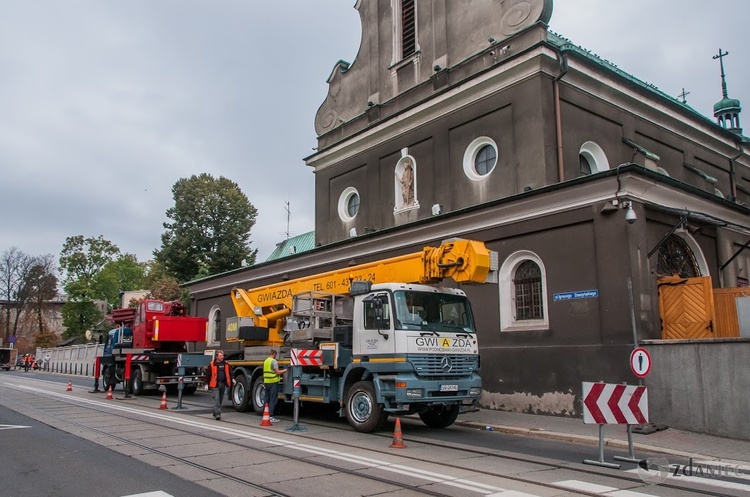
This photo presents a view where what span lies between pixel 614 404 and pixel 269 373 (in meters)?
8.22

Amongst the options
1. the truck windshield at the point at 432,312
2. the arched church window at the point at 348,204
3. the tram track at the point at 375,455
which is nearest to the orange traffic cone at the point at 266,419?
the tram track at the point at 375,455

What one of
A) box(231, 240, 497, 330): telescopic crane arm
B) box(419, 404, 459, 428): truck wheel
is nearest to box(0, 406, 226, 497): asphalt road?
box(231, 240, 497, 330): telescopic crane arm

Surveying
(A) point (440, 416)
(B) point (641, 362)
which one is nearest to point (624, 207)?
(B) point (641, 362)

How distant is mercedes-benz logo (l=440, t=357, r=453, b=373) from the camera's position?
12156mm

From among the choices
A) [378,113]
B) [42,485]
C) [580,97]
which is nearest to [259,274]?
[378,113]

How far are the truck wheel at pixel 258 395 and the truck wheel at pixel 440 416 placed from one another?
15.4 ft

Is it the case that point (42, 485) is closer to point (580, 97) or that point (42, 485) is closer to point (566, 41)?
point (580, 97)

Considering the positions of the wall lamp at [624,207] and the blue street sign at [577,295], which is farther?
the blue street sign at [577,295]

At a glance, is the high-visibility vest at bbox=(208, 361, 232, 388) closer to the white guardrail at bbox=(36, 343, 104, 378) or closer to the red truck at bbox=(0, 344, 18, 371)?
the white guardrail at bbox=(36, 343, 104, 378)

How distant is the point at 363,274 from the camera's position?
1438 cm

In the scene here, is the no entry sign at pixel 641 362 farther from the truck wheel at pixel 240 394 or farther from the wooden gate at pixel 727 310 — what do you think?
the truck wheel at pixel 240 394

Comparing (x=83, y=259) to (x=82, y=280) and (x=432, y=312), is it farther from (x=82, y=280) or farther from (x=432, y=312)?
(x=432, y=312)

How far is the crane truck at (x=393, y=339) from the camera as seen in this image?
468 inches

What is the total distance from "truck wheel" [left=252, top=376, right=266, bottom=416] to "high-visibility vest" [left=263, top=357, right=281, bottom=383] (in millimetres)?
1196
